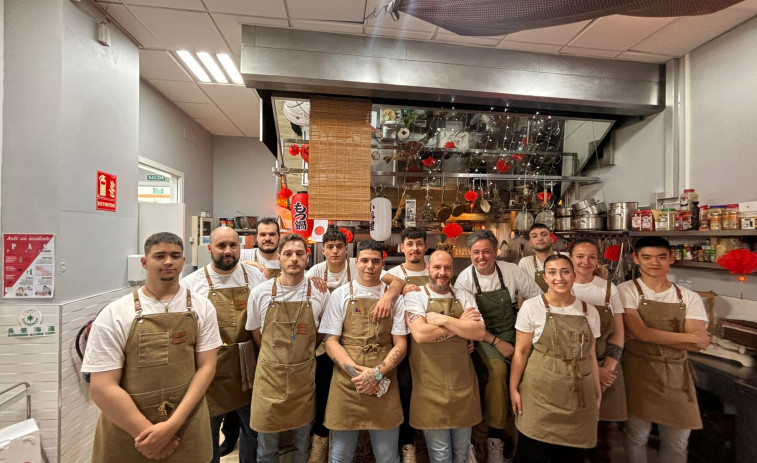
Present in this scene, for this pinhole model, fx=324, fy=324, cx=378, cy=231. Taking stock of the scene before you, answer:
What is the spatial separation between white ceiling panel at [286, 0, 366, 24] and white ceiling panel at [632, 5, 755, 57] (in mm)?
2677

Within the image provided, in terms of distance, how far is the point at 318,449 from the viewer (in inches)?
92.0

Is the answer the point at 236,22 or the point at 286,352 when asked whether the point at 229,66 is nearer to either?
the point at 236,22

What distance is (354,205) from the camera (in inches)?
127

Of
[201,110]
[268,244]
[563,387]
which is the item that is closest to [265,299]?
[268,244]

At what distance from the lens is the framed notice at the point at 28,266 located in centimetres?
231

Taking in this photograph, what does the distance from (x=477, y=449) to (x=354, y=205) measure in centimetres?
230

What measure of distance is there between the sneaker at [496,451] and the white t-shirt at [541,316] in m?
0.87

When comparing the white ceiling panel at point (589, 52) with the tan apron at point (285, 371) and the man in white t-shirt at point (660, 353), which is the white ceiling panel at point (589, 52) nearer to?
the man in white t-shirt at point (660, 353)

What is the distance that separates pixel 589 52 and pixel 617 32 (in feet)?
1.12

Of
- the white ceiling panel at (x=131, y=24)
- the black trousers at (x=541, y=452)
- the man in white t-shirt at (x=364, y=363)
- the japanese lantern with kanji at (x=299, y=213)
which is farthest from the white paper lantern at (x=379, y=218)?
the white ceiling panel at (x=131, y=24)

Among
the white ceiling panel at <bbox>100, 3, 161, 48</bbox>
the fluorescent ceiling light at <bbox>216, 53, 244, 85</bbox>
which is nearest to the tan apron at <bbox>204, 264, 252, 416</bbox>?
the white ceiling panel at <bbox>100, 3, 161, 48</bbox>

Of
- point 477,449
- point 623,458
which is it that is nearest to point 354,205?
point 477,449

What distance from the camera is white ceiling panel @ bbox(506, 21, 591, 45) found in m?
2.82

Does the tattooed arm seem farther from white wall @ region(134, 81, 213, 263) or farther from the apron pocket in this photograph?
white wall @ region(134, 81, 213, 263)
